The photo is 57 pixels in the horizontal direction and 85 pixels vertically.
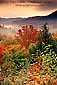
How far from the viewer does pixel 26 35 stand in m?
3.48

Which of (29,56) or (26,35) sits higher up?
(26,35)

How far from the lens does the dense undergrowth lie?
330cm

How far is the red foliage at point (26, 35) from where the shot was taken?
3.47 meters

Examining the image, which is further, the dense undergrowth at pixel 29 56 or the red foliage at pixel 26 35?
the red foliage at pixel 26 35

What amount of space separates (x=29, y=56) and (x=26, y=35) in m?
0.23

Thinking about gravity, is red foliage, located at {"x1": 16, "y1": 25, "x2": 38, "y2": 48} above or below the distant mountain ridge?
below

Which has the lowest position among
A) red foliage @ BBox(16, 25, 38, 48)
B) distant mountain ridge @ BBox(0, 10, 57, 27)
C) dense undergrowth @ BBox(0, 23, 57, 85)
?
dense undergrowth @ BBox(0, 23, 57, 85)

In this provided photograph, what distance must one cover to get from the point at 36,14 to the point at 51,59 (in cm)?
51

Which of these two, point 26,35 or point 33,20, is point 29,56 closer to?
point 26,35

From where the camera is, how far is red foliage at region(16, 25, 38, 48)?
11.4 ft

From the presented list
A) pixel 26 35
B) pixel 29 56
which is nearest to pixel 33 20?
pixel 26 35

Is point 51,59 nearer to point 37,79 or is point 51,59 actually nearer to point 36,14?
point 37,79

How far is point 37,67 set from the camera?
336cm

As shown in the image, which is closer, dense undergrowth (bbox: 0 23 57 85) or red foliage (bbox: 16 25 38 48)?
dense undergrowth (bbox: 0 23 57 85)
